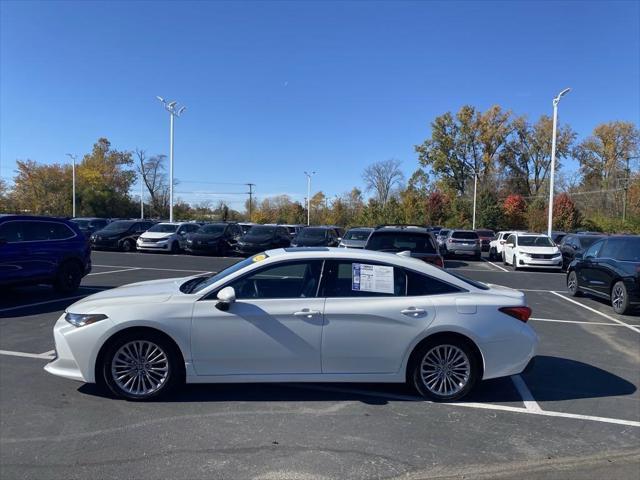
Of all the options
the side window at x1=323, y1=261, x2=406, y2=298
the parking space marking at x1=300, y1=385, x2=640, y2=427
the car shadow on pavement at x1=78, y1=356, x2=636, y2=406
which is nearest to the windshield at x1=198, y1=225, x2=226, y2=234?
the car shadow on pavement at x1=78, y1=356, x2=636, y2=406

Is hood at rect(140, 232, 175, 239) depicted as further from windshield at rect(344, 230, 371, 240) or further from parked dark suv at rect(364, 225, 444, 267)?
parked dark suv at rect(364, 225, 444, 267)

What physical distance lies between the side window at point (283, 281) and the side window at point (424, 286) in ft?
3.03

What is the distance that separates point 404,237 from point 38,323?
22.5ft

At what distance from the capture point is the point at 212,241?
82.1ft

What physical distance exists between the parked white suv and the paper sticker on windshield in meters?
21.6

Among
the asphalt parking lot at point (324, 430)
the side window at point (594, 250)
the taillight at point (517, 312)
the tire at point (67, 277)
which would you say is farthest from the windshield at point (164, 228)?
the taillight at point (517, 312)

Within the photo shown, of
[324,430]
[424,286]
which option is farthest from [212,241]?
[324,430]

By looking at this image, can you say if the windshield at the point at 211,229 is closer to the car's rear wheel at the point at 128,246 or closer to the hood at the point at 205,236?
the hood at the point at 205,236

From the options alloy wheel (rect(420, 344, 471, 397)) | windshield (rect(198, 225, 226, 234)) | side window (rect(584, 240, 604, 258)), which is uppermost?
windshield (rect(198, 225, 226, 234))

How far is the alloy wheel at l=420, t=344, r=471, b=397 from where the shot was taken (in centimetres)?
495

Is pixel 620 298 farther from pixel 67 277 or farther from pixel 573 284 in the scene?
pixel 67 277

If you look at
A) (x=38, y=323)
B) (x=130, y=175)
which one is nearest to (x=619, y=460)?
(x=38, y=323)

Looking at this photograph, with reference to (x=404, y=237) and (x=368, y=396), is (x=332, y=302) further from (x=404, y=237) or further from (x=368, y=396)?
(x=404, y=237)

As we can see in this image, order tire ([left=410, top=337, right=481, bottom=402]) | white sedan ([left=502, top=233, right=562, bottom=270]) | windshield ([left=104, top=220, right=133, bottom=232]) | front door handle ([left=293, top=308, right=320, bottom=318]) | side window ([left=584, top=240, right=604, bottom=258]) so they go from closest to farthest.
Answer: front door handle ([left=293, top=308, right=320, bottom=318])
tire ([left=410, top=337, right=481, bottom=402])
side window ([left=584, top=240, right=604, bottom=258])
white sedan ([left=502, top=233, right=562, bottom=270])
windshield ([left=104, top=220, right=133, bottom=232])
